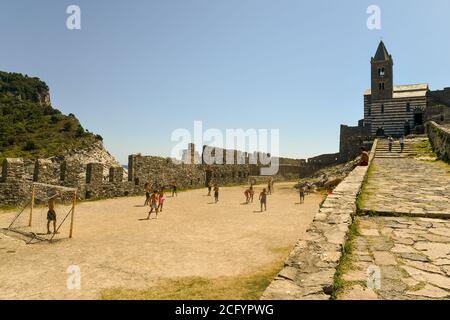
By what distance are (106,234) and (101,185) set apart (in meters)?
9.47

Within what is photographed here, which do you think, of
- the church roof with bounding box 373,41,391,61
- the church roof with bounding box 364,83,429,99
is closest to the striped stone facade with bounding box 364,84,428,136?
the church roof with bounding box 364,83,429,99

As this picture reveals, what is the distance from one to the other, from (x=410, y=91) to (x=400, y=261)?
1811 inches

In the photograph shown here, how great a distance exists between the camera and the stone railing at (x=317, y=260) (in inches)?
128

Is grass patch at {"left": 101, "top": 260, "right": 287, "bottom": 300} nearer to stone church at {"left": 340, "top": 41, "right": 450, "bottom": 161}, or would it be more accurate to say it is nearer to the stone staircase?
the stone staircase

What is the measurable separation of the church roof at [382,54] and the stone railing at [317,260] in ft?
142

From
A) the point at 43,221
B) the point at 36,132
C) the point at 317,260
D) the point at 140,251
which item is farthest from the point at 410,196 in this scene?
the point at 36,132

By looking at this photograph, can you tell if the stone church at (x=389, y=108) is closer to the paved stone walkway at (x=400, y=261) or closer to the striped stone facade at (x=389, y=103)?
the striped stone facade at (x=389, y=103)

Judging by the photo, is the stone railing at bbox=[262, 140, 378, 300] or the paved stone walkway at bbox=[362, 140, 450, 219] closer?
the stone railing at bbox=[262, 140, 378, 300]

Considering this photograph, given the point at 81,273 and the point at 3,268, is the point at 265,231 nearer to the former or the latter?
the point at 81,273

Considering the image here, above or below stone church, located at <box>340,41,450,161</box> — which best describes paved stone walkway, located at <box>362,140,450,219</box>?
below

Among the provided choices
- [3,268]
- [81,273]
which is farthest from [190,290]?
[3,268]

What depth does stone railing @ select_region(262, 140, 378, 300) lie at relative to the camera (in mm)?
3259

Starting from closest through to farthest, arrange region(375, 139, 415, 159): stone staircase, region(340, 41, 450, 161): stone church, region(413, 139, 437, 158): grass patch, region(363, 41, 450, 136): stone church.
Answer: region(413, 139, 437, 158): grass patch
region(375, 139, 415, 159): stone staircase
region(340, 41, 450, 161): stone church
region(363, 41, 450, 136): stone church

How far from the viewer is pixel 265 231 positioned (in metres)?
12.0
